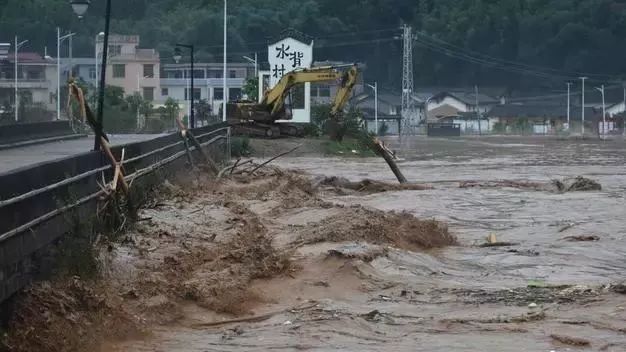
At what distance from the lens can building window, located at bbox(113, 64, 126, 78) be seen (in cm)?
9937

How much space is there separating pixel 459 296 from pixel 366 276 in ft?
4.89

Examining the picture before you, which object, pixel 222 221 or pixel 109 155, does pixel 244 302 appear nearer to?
pixel 109 155

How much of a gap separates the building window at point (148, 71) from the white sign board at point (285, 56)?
112 ft

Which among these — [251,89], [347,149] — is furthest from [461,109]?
[347,149]

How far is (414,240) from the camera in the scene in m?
19.1

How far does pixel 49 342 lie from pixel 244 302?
334 centimetres

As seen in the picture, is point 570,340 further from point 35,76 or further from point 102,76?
point 35,76

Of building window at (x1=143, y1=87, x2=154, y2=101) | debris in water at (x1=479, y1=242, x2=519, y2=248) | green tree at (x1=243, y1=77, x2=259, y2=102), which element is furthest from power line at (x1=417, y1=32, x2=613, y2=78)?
debris in water at (x1=479, y1=242, x2=519, y2=248)

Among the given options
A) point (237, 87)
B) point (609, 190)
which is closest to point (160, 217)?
point (609, 190)

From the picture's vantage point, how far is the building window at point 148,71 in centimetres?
10325

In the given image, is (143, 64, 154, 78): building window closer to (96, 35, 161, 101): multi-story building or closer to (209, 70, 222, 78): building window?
(96, 35, 161, 101): multi-story building

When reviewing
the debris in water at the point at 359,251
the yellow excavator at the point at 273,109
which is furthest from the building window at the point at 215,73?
the debris in water at the point at 359,251

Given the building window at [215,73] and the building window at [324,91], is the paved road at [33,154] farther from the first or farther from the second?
the building window at [215,73]

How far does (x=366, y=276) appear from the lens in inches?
580
